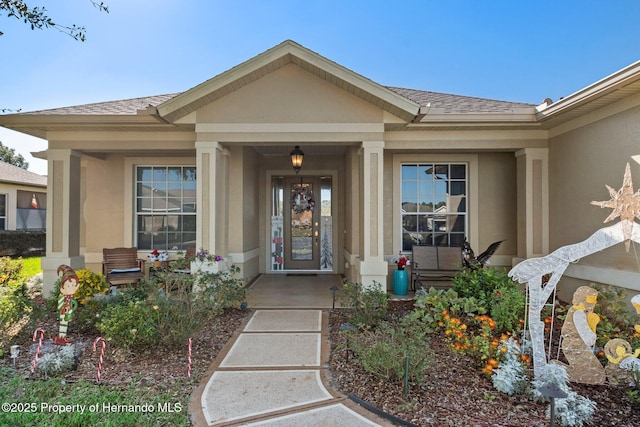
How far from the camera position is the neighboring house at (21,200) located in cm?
1453

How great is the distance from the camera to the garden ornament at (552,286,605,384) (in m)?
3.17

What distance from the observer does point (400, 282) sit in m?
6.63

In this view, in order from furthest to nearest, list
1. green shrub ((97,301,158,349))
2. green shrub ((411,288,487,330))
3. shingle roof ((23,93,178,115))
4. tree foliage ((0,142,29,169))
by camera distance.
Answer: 1. tree foliage ((0,142,29,169))
2. shingle roof ((23,93,178,115))
3. green shrub ((411,288,487,330))
4. green shrub ((97,301,158,349))

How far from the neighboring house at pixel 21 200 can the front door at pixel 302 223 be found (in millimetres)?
12828

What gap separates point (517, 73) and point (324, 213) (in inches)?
510

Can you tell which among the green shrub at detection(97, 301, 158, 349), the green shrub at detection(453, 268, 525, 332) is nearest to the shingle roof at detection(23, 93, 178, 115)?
the green shrub at detection(97, 301, 158, 349)

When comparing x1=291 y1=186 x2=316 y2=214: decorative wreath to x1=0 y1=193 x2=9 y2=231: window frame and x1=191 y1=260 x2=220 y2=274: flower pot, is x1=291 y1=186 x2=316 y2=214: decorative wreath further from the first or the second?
x1=0 y1=193 x2=9 y2=231: window frame

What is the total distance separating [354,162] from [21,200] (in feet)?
53.6

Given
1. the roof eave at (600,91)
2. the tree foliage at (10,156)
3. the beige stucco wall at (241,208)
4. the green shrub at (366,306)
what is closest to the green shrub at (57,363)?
the green shrub at (366,306)

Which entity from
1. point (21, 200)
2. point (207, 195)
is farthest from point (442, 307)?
point (21, 200)

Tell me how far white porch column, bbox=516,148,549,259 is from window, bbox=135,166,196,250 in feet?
22.2

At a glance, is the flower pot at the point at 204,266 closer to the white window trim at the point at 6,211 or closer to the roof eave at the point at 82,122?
the roof eave at the point at 82,122

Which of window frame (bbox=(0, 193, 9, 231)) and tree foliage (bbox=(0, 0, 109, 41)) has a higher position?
tree foliage (bbox=(0, 0, 109, 41))

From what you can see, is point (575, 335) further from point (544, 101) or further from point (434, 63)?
point (434, 63)
